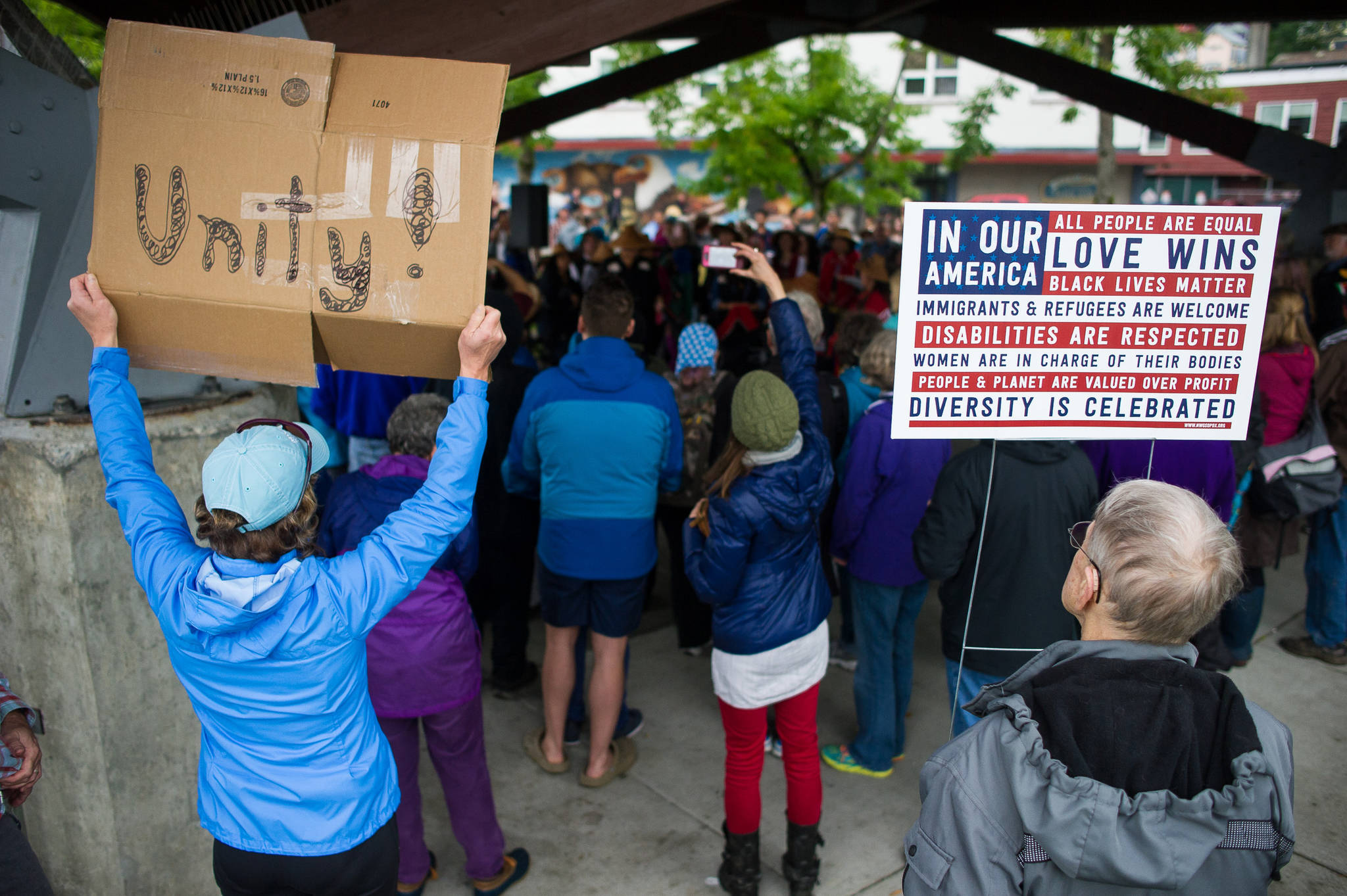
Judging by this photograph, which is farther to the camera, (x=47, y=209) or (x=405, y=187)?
(x=47, y=209)

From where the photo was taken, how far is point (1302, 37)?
99.6 ft

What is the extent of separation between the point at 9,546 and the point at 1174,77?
542 inches

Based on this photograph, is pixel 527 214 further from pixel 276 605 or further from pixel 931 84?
pixel 931 84

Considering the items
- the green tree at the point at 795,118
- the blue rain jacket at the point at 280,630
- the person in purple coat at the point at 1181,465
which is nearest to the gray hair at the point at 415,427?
the blue rain jacket at the point at 280,630

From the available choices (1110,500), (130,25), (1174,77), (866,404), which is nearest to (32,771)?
(130,25)

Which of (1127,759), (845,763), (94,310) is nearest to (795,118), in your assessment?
(845,763)

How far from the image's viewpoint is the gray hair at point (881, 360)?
367 centimetres

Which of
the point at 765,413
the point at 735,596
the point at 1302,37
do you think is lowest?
the point at 735,596

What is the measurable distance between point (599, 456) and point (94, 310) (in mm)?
1830

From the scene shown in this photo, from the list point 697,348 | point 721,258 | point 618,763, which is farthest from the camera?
point 697,348

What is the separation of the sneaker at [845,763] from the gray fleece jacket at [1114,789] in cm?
244

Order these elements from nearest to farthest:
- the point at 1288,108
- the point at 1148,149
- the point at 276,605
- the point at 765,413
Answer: the point at 276,605 < the point at 765,413 < the point at 1288,108 < the point at 1148,149

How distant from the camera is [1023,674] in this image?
61.6 inches

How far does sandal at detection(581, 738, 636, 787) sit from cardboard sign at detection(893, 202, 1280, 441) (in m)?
2.06
